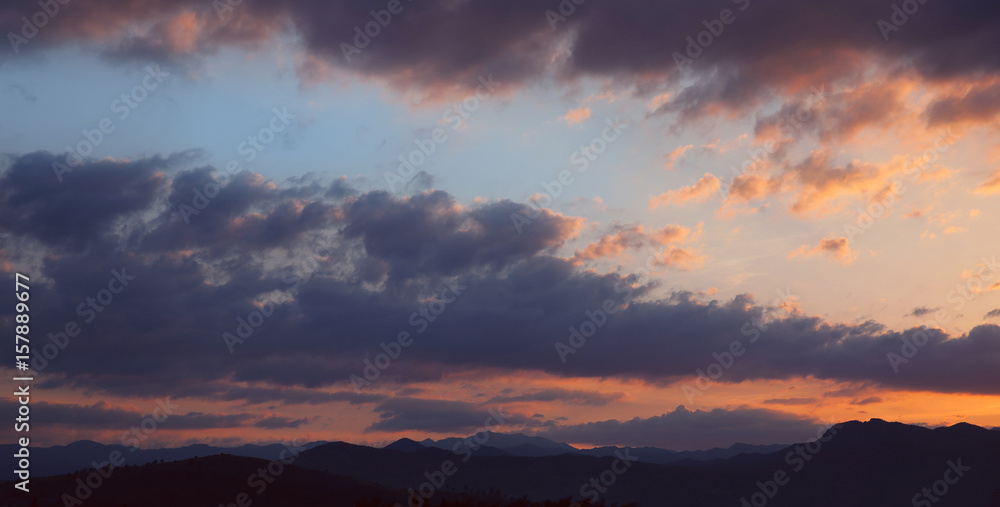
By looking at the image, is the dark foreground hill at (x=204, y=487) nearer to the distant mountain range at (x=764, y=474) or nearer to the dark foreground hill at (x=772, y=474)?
the distant mountain range at (x=764, y=474)

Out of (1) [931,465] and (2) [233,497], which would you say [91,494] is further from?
(1) [931,465]

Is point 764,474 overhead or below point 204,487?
below

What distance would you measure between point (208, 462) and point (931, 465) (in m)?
109

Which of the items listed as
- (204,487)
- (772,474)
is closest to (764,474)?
(772,474)

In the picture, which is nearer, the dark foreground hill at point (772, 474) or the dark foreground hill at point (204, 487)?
the dark foreground hill at point (204, 487)

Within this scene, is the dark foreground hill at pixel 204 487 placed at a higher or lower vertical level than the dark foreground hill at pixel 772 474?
higher

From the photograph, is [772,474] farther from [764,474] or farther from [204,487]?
[204,487]

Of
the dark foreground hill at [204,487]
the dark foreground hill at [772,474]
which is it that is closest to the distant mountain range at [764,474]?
the dark foreground hill at [772,474]

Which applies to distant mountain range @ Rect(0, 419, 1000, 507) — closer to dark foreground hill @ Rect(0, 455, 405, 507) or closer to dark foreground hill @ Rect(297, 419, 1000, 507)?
dark foreground hill @ Rect(297, 419, 1000, 507)

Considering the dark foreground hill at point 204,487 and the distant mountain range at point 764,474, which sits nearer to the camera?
the dark foreground hill at point 204,487

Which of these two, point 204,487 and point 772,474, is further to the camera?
point 772,474

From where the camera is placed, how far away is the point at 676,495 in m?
106

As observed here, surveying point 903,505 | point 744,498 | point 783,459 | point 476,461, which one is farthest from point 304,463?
point 903,505

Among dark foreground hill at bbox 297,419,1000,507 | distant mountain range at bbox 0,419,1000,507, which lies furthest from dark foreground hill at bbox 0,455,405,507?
dark foreground hill at bbox 297,419,1000,507
